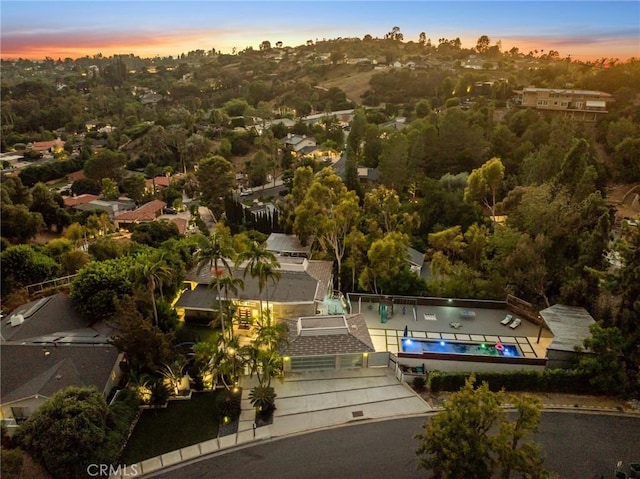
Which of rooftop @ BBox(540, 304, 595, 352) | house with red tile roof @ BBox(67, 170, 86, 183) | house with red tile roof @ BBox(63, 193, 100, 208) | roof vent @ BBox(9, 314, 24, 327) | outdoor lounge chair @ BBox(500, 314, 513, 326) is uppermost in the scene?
rooftop @ BBox(540, 304, 595, 352)

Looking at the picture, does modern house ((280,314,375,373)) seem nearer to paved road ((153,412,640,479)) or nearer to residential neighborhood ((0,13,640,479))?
residential neighborhood ((0,13,640,479))

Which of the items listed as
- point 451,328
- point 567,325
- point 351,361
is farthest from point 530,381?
point 351,361

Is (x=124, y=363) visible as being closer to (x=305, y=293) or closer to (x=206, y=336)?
(x=206, y=336)

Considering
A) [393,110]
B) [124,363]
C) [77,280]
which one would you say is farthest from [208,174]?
[393,110]

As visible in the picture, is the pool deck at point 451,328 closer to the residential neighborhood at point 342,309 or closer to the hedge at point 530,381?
the residential neighborhood at point 342,309

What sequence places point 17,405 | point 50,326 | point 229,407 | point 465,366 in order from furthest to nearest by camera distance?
point 50,326, point 465,366, point 229,407, point 17,405

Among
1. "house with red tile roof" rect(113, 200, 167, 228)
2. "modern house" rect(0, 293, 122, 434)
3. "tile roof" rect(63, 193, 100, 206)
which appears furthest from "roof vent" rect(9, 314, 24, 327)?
"tile roof" rect(63, 193, 100, 206)

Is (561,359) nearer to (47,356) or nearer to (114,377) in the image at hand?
(114,377)
